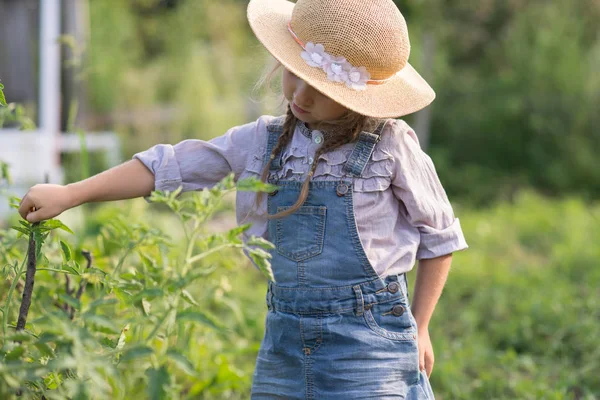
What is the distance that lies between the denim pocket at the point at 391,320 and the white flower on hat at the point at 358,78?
1.75 feet

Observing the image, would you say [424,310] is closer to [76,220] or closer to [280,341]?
[280,341]

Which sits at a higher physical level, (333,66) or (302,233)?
(333,66)

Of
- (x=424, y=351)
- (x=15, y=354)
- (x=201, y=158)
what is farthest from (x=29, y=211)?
(x=424, y=351)

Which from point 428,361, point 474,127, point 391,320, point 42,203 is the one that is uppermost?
point 42,203

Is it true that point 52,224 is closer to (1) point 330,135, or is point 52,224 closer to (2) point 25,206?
(2) point 25,206

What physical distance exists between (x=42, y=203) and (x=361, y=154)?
757mm

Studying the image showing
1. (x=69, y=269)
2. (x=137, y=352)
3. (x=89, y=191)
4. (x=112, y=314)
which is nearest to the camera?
(x=137, y=352)

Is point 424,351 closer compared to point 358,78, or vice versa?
point 358,78

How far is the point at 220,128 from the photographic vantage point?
7.48 metres

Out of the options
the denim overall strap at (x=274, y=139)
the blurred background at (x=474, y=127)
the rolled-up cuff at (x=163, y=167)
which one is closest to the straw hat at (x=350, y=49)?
the denim overall strap at (x=274, y=139)

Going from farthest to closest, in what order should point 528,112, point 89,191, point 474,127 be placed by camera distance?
1. point 474,127
2. point 528,112
3. point 89,191

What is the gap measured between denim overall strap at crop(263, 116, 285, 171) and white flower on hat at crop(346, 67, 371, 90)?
251 millimetres

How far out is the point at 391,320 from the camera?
77.0 inches

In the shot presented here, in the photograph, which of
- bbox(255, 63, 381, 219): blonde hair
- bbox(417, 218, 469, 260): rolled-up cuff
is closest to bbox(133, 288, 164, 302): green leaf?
bbox(255, 63, 381, 219): blonde hair
